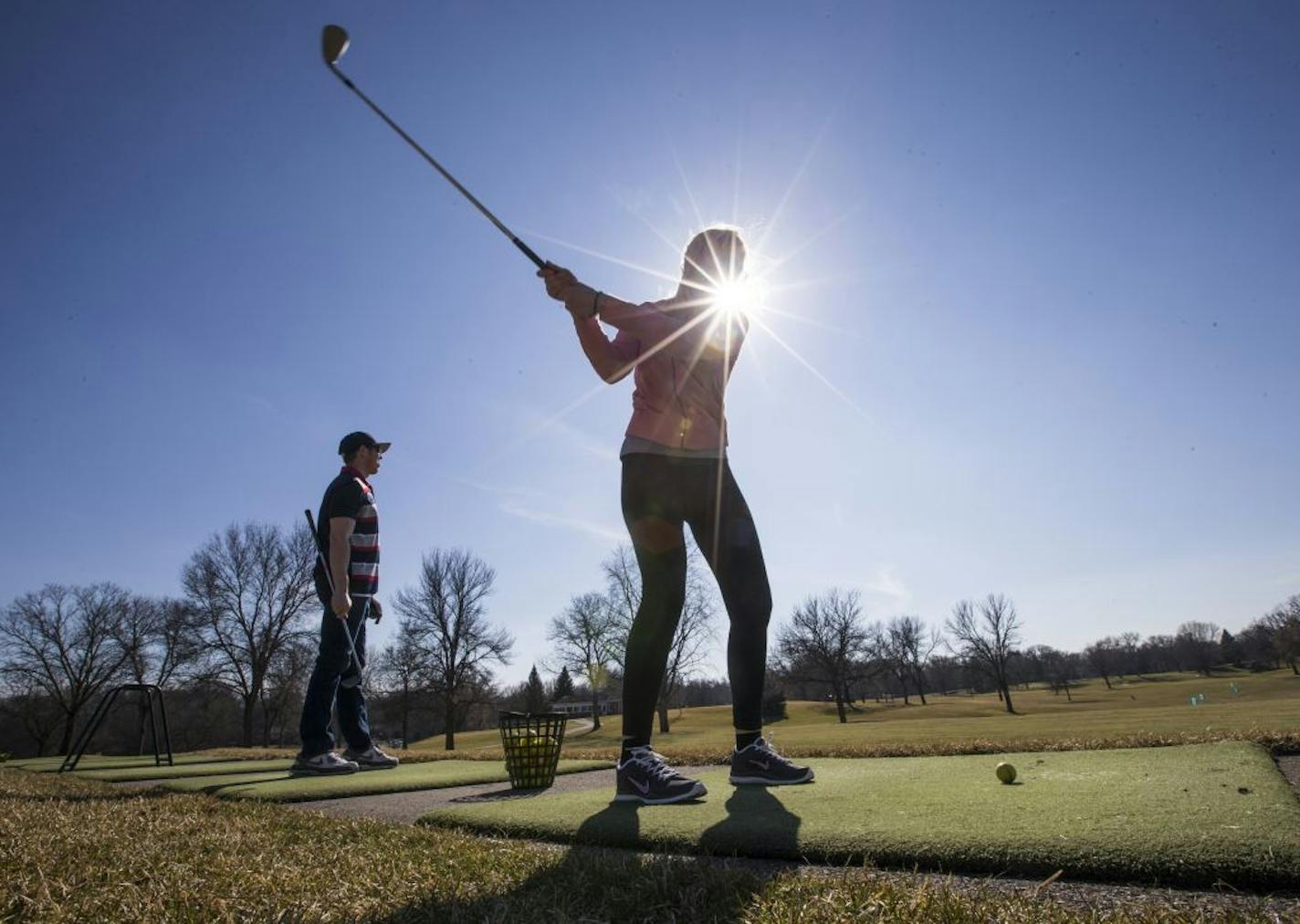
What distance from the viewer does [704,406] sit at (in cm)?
346

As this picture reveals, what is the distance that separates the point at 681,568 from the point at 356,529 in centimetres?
398

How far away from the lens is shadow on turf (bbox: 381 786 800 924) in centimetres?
130

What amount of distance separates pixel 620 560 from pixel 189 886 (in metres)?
53.2

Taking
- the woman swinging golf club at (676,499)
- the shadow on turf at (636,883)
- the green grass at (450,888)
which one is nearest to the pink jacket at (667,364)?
the woman swinging golf club at (676,499)

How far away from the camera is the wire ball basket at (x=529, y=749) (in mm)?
4078

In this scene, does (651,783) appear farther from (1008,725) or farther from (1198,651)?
(1198,651)

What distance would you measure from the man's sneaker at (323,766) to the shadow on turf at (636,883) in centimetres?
413

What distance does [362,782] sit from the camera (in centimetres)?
443

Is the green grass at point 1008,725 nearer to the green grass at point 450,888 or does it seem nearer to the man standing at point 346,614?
the man standing at point 346,614

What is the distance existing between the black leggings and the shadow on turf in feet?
3.42

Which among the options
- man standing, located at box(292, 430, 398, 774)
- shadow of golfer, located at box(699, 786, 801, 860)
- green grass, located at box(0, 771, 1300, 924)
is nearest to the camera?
green grass, located at box(0, 771, 1300, 924)

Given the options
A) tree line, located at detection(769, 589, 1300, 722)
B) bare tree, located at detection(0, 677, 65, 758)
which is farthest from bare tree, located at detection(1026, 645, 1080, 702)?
bare tree, located at detection(0, 677, 65, 758)

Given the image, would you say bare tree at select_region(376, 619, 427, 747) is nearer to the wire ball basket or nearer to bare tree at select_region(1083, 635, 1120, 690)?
the wire ball basket

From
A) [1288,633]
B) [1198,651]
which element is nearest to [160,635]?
[1288,633]
